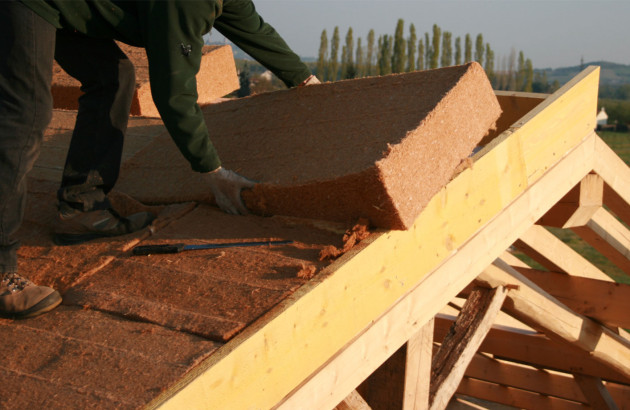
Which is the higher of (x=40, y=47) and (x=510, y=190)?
(x=40, y=47)

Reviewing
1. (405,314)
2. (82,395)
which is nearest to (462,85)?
(405,314)

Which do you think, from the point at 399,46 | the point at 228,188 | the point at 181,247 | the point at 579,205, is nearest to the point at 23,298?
the point at 181,247

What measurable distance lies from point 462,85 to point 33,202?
181 cm

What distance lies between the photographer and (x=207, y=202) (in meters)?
2.35

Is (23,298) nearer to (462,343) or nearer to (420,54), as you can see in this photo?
(462,343)

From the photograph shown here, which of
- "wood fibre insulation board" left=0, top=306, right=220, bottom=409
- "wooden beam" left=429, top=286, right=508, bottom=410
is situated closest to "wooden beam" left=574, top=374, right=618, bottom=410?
"wooden beam" left=429, top=286, right=508, bottom=410

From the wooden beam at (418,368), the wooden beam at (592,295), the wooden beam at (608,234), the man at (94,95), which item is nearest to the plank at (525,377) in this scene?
the wooden beam at (592,295)

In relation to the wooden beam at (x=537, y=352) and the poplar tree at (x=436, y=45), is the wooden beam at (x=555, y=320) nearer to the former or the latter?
the wooden beam at (x=537, y=352)

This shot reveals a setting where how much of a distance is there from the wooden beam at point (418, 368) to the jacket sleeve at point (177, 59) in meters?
1.03

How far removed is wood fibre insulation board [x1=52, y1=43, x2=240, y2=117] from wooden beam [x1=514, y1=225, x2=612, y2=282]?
2118mm

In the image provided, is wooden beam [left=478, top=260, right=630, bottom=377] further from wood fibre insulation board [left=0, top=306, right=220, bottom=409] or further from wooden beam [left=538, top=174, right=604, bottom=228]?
wood fibre insulation board [left=0, top=306, right=220, bottom=409]

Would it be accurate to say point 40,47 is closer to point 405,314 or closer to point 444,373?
point 405,314

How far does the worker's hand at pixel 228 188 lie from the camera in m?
2.09

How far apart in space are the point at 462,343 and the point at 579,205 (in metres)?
1.13
